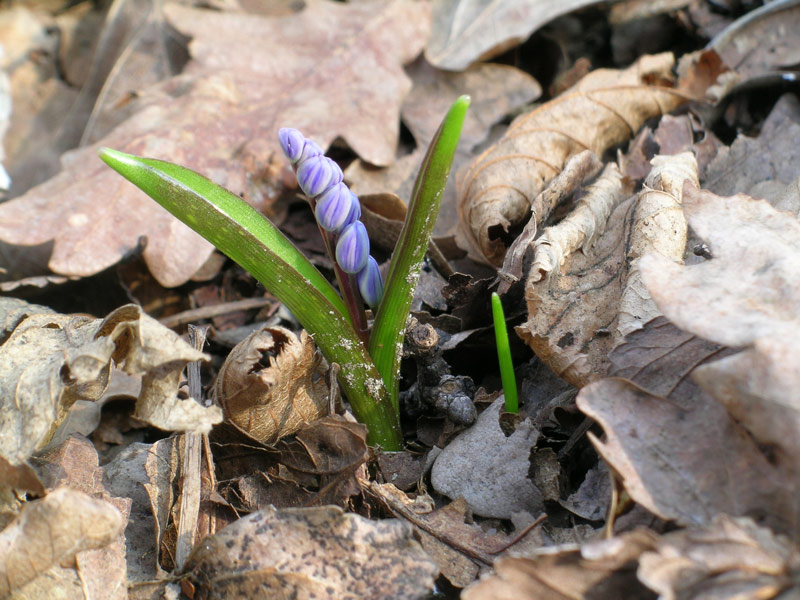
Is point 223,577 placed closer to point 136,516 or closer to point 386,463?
point 136,516

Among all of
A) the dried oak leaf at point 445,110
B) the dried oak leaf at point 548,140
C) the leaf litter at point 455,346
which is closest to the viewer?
the leaf litter at point 455,346

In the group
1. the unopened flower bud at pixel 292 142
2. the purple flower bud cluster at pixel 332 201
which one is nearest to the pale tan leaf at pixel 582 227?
the purple flower bud cluster at pixel 332 201

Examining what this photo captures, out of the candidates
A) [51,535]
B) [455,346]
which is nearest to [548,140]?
[455,346]

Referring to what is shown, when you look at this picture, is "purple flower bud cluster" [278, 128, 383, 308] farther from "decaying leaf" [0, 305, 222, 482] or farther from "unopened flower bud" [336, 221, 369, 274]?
"decaying leaf" [0, 305, 222, 482]

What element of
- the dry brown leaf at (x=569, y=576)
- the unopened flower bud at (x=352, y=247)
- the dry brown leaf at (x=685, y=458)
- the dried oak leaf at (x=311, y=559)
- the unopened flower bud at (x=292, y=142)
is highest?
the unopened flower bud at (x=292, y=142)

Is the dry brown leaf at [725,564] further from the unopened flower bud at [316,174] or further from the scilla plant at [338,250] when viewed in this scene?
the unopened flower bud at [316,174]

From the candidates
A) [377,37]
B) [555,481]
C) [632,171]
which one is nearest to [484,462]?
[555,481]

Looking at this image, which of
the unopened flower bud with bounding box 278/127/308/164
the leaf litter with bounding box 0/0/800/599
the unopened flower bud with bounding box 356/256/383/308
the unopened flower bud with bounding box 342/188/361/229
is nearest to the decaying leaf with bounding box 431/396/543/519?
the leaf litter with bounding box 0/0/800/599
